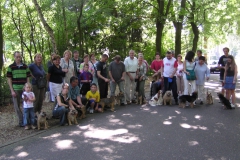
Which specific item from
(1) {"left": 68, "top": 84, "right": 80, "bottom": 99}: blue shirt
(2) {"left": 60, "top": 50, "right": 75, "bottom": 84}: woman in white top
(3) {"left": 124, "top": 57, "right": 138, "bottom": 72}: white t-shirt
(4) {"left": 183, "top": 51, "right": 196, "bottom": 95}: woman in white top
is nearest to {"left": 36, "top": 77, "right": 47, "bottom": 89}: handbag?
(1) {"left": 68, "top": 84, "right": 80, "bottom": 99}: blue shirt

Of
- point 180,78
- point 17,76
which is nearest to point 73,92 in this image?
point 17,76

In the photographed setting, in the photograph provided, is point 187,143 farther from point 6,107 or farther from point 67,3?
point 67,3

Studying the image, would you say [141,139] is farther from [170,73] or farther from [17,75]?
[170,73]

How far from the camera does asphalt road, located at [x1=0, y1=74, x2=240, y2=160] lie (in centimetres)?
485

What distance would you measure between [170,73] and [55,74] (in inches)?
172

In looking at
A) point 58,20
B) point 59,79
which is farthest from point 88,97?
point 58,20

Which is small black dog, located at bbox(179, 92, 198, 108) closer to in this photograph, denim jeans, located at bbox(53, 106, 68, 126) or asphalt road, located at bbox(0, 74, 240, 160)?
asphalt road, located at bbox(0, 74, 240, 160)

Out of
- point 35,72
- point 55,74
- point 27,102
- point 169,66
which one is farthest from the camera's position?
point 169,66

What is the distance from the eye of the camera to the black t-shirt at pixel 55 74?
25.1 feet

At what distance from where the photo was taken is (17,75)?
6727 millimetres

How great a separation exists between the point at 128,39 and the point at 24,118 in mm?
16427

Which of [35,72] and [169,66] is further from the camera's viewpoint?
[169,66]

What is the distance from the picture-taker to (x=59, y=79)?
25.8 ft

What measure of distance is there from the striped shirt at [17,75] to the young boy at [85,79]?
2.42 meters
